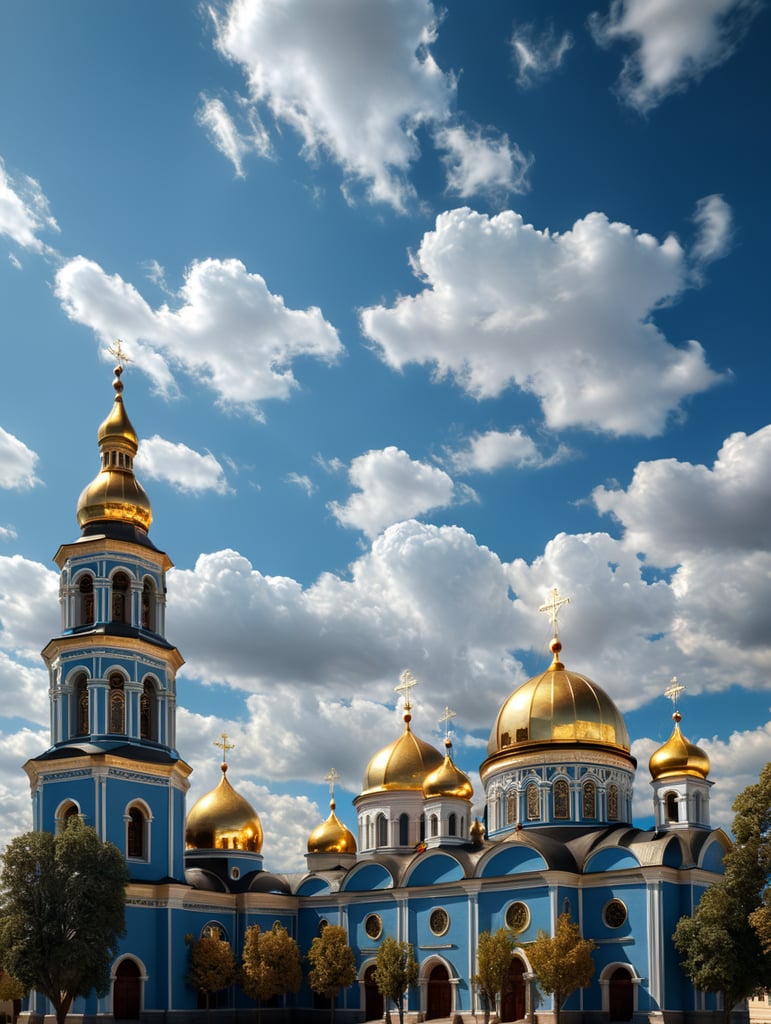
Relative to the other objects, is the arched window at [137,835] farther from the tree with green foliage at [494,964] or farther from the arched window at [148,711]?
the tree with green foliage at [494,964]

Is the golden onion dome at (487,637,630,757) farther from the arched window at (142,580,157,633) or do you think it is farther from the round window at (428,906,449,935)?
the arched window at (142,580,157,633)

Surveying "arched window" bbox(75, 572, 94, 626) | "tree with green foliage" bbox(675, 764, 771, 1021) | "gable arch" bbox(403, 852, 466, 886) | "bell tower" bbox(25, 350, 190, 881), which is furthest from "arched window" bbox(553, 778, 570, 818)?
"arched window" bbox(75, 572, 94, 626)

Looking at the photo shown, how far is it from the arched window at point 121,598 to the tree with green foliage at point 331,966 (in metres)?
12.2

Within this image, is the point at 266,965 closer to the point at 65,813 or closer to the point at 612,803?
the point at 65,813

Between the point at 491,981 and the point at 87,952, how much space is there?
11.3 meters

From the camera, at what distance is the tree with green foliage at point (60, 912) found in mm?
27625

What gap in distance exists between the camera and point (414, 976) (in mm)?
35656

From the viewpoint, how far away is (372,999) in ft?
125

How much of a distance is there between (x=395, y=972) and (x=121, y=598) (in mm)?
13869

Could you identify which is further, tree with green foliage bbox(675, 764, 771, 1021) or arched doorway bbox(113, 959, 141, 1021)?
arched doorway bbox(113, 959, 141, 1021)

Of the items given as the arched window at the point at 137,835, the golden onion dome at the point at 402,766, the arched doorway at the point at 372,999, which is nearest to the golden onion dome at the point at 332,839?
the golden onion dome at the point at 402,766

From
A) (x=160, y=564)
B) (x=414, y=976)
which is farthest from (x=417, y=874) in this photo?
(x=160, y=564)

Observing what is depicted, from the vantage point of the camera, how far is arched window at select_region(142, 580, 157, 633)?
1436 inches

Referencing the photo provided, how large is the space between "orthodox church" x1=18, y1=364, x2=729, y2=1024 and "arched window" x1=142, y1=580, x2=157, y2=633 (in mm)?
52
